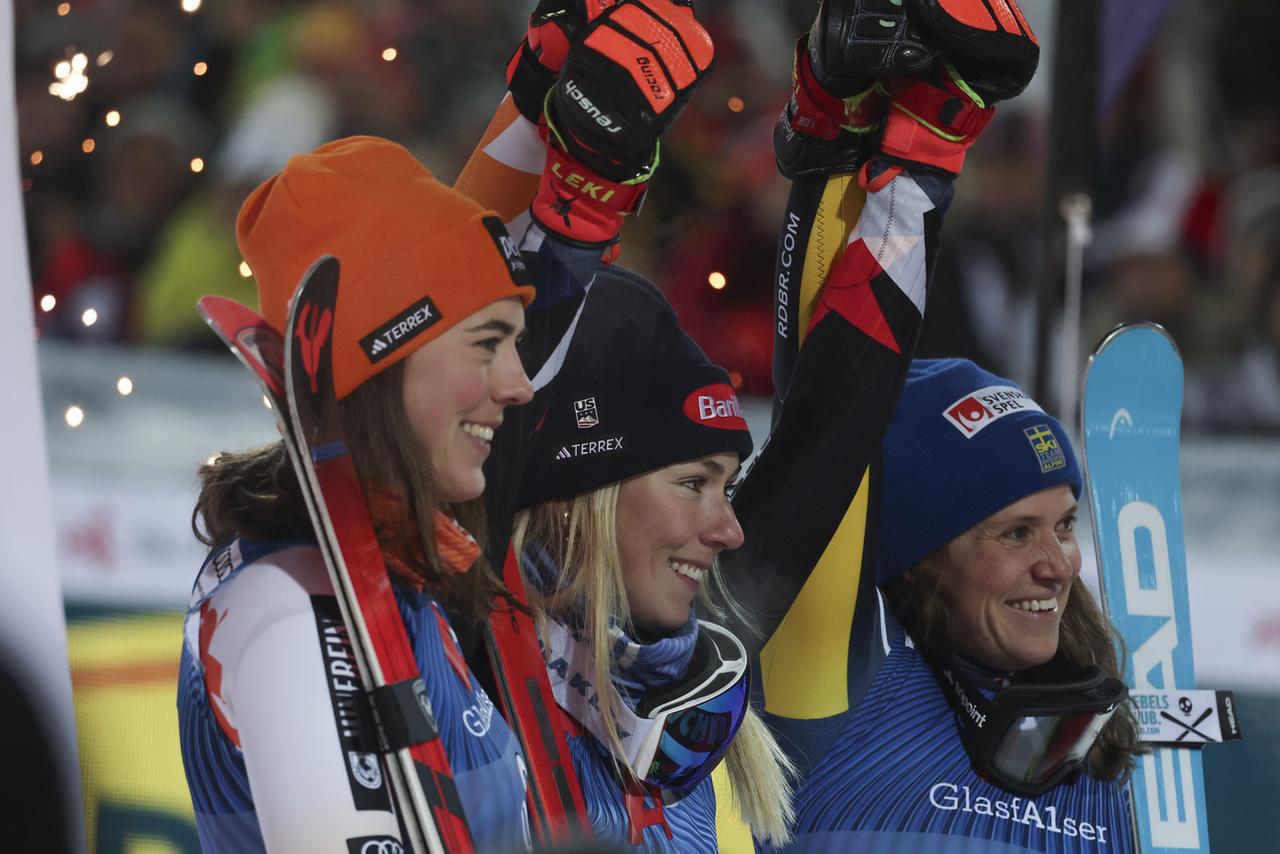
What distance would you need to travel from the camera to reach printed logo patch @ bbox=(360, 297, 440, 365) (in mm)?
1517

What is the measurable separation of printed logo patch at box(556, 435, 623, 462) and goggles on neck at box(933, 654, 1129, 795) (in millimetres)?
613

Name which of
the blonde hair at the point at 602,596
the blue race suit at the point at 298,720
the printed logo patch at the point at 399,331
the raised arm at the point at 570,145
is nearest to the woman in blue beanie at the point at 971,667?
the blonde hair at the point at 602,596

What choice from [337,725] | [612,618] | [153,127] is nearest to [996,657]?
[612,618]

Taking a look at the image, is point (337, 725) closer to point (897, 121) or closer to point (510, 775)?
point (510, 775)

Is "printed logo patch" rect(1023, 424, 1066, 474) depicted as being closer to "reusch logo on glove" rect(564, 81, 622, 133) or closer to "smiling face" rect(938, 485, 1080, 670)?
"smiling face" rect(938, 485, 1080, 670)

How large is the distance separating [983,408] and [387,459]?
999 millimetres

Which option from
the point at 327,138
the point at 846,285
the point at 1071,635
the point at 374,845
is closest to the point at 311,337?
the point at 374,845

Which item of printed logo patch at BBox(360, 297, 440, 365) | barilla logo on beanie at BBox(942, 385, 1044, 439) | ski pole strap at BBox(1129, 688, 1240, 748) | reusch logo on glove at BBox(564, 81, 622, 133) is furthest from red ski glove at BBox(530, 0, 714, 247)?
ski pole strap at BBox(1129, 688, 1240, 748)

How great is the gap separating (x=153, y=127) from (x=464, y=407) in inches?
31.5

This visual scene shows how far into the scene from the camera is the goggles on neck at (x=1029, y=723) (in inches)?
84.4

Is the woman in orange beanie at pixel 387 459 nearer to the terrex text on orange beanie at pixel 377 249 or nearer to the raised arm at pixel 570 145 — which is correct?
the terrex text on orange beanie at pixel 377 249

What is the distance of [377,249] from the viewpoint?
1.54 m

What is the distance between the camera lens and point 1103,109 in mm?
3072

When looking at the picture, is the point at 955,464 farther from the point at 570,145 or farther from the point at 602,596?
the point at 570,145
